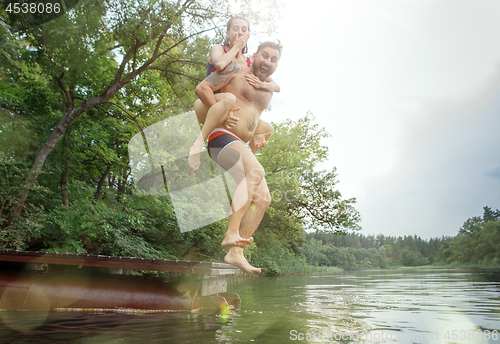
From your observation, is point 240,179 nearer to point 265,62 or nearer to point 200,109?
point 200,109

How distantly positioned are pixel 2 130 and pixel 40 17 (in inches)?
159

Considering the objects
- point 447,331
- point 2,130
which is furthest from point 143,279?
point 2,130

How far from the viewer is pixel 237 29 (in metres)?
1.84

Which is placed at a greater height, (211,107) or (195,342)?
(211,107)

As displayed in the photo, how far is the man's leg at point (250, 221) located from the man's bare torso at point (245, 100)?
33 cm

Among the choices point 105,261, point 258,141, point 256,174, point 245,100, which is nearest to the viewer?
point 256,174

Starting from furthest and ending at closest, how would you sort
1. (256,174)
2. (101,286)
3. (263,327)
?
(101,286) < (263,327) < (256,174)

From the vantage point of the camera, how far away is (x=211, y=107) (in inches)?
68.7

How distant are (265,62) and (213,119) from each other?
425mm

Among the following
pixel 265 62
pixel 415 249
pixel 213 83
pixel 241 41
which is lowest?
pixel 415 249

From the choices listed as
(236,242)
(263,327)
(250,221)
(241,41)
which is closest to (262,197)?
(250,221)

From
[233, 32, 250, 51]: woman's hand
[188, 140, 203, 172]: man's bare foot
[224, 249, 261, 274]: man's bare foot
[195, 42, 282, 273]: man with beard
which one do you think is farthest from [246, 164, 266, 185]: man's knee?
[233, 32, 250, 51]: woman's hand

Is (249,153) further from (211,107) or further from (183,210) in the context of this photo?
(183,210)

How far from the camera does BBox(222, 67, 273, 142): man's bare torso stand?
182 cm
